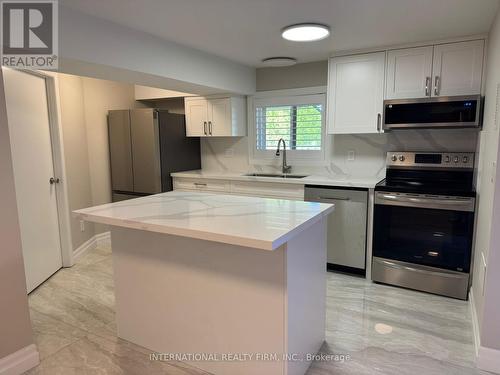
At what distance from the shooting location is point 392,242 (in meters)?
3.03

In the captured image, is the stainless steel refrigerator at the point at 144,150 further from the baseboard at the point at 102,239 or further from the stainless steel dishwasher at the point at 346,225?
the stainless steel dishwasher at the point at 346,225

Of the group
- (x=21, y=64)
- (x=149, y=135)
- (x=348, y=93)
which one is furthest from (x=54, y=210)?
(x=348, y=93)

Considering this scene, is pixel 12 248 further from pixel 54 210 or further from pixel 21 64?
pixel 54 210

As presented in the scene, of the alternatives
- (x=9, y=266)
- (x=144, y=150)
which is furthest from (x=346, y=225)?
(x=9, y=266)

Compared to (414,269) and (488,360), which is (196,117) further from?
(488,360)

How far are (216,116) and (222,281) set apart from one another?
2.69 m

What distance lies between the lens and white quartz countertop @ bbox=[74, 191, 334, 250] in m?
1.51

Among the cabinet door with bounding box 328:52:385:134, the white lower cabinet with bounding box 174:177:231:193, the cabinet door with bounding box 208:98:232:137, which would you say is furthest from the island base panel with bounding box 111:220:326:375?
the cabinet door with bounding box 208:98:232:137

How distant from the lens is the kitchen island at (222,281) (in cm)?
168

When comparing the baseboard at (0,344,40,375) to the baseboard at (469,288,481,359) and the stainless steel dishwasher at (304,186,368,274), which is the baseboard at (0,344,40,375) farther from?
the baseboard at (469,288,481,359)

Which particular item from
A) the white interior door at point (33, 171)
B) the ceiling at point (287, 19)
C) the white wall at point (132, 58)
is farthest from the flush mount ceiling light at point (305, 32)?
the white interior door at point (33, 171)

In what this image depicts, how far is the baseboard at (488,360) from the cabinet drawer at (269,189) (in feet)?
6.18

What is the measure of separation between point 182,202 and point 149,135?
1937 millimetres

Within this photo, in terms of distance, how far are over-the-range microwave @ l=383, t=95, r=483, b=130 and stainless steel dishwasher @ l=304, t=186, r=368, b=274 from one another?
2.29 ft
